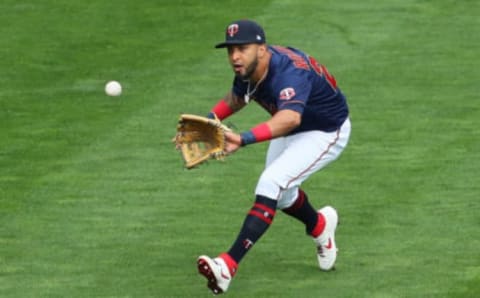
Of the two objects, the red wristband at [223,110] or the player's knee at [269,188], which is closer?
the player's knee at [269,188]

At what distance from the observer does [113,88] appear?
15969 millimetres

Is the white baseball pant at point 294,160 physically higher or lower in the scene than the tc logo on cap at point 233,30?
lower

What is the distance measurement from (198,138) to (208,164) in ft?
11.1

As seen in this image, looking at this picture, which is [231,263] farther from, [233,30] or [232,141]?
[233,30]

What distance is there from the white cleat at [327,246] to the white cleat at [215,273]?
1.16 metres

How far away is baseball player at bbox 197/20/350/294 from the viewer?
1027 centimetres

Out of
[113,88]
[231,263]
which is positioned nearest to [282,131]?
[231,263]

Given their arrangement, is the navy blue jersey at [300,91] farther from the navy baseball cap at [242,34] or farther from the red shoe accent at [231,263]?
the red shoe accent at [231,263]

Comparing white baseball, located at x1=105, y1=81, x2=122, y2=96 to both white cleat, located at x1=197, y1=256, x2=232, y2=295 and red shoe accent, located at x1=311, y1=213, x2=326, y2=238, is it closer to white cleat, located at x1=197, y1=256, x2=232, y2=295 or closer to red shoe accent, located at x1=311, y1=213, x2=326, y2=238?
red shoe accent, located at x1=311, y1=213, x2=326, y2=238

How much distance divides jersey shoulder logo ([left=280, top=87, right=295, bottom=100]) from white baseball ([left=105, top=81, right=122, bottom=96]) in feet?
19.0

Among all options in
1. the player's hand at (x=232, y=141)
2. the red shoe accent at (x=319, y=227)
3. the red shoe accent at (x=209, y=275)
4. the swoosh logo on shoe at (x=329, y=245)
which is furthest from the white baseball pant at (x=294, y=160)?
the red shoe accent at (x=209, y=275)

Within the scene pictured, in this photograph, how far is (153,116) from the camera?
15484 millimetres

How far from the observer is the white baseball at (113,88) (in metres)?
16.0

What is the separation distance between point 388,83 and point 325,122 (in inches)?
216
